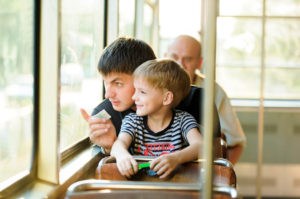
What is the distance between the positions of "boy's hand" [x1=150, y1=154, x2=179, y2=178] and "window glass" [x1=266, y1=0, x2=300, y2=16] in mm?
5444

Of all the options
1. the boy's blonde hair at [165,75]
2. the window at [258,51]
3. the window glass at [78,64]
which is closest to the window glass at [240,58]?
the window at [258,51]

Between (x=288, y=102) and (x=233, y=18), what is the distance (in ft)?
5.15

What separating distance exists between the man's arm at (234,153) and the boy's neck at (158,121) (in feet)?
5.03

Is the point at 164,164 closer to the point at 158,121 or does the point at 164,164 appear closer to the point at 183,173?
the point at 183,173

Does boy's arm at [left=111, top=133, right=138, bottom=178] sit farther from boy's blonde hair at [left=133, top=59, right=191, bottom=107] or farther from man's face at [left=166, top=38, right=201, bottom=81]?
man's face at [left=166, top=38, right=201, bottom=81]

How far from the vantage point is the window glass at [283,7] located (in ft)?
21.0

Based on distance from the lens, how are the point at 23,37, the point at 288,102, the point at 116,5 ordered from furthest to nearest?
the point at 288,102
the point at 116,5
the point at 23,37

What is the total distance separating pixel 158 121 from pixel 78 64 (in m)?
0.81

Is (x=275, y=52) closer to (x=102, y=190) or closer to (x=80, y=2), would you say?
(x=80, y=2)

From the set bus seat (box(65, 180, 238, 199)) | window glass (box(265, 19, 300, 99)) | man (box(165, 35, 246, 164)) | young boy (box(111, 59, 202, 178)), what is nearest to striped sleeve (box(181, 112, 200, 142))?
young boy (box(111, 59, 202, 178))

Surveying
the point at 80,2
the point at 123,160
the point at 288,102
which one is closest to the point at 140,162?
the point at 123,160

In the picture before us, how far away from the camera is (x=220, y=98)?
2.93 meters

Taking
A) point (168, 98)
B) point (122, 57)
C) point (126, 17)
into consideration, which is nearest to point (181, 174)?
point (168, 98)

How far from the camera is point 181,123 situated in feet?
5.16
